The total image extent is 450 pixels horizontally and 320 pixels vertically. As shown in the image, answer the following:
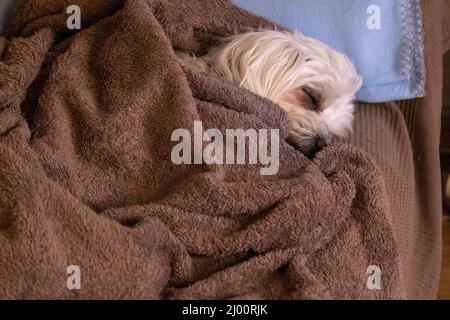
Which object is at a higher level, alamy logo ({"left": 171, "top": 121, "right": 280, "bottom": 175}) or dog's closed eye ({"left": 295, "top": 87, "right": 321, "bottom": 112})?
dog's closed eye ({"left": 295, "top": 87, "right": 321, "bottom": 112})

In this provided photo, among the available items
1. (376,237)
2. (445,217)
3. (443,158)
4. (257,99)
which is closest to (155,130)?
(257,99)

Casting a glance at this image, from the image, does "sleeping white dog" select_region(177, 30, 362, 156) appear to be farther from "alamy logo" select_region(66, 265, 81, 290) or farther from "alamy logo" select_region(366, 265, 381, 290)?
"alamy logo" select_region(66, 265, 81, 290)

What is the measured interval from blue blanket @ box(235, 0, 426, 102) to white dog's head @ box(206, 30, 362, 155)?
0.04m

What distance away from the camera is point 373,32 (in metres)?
1.27

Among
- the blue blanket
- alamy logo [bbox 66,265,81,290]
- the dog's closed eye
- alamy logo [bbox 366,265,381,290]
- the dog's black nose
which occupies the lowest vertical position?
alamy logo [bbox 366,265,381,290]

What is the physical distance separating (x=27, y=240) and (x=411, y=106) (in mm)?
962

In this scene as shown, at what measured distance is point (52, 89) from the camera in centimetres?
109

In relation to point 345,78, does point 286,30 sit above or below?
above

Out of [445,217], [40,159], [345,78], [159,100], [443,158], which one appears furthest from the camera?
[443,158]

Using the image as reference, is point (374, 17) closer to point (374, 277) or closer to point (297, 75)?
point (297, 75)

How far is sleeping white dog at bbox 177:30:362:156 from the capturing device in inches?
46.9

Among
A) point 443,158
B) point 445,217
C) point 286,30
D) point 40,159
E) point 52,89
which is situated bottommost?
point 445,217

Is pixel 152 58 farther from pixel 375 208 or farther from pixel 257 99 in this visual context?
pixel 375 208

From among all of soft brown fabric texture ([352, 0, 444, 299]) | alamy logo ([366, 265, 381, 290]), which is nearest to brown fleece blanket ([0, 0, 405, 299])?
alamy logo ([366, 265, 381, 290])
